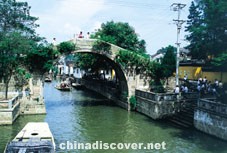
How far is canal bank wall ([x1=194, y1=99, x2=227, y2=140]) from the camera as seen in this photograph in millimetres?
16031

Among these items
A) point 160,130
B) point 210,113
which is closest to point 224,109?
point 210,113

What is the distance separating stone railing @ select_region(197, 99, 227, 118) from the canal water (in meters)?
1.52

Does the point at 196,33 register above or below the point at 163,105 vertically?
above

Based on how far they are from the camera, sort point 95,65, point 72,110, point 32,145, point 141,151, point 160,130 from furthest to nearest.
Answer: point 95,65
point 72,110
point 160,130
point 141,151
point 32,145

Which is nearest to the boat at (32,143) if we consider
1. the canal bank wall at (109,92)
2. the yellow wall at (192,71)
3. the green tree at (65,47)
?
the green tree at (65,47)

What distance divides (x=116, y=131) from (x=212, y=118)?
18.9 ft

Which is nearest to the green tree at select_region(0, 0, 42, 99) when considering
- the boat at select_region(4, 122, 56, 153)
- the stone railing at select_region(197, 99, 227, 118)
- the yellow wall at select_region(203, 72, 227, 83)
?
the boat at select_region(4, 122, 56, 153)

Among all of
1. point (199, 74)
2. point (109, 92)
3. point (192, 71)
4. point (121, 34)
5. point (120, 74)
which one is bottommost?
point (109, 92)

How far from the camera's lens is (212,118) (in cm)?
1689

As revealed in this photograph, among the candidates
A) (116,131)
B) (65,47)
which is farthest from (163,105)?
(65,47)

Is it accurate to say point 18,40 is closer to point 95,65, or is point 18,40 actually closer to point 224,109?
point 224,109

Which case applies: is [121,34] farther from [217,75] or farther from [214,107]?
[214,107]

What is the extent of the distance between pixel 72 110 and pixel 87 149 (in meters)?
11.4

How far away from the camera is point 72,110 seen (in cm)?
2589
